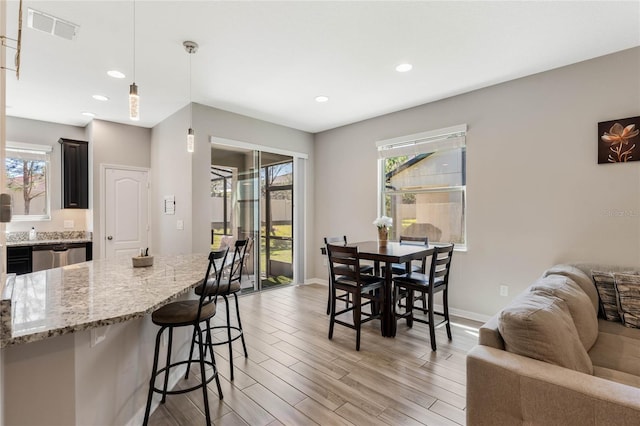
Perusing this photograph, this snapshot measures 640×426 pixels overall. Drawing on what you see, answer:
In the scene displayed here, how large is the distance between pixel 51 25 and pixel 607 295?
4.83 meters

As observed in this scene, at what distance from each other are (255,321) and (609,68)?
14.8ft

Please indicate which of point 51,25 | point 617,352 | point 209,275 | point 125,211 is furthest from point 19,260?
point 617,352

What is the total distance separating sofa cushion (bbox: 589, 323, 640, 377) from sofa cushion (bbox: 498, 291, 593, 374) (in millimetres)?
436

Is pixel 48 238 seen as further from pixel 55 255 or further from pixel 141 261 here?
pixel 141 261

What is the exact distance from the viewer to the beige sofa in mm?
1178

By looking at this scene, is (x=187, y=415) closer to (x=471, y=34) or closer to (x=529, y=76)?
(x=471, y=34)

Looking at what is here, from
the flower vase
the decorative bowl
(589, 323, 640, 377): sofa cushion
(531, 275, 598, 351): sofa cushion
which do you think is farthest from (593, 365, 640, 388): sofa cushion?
the decorative bowl

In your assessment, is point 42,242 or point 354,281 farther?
point 42,242

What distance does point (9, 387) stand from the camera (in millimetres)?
1236

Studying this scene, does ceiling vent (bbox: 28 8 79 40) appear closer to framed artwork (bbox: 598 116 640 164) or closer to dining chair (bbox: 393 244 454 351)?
dining chair (bbox: 393 244 454 351)

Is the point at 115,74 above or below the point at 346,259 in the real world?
above

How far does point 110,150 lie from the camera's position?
5.07m

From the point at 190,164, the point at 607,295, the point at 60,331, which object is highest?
the point at 190,164

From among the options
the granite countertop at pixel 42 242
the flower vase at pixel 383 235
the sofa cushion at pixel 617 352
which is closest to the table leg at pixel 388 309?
the flower vase at pixel 383 235
